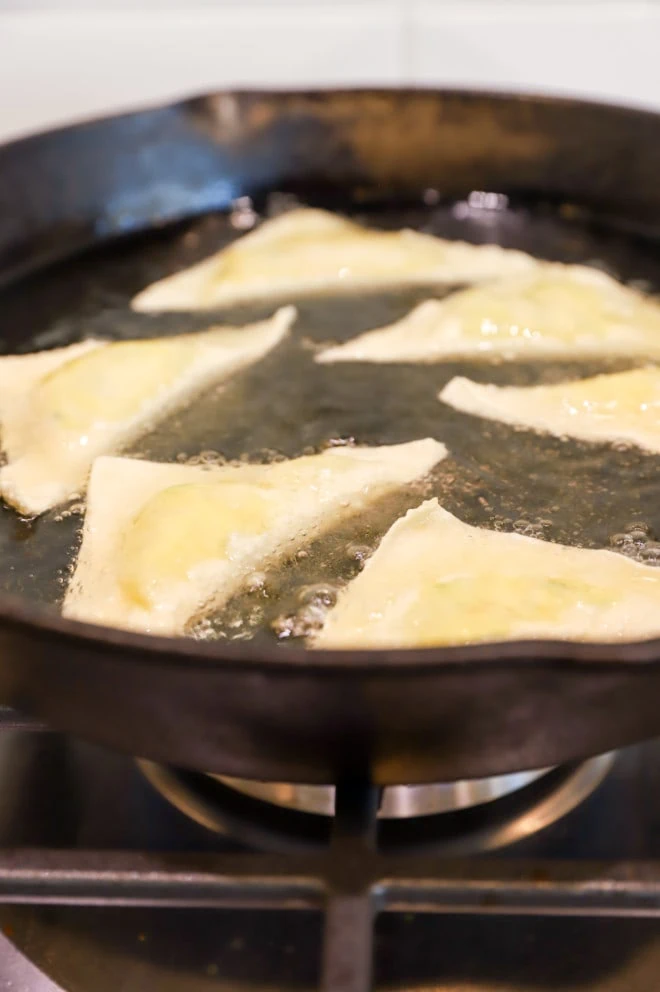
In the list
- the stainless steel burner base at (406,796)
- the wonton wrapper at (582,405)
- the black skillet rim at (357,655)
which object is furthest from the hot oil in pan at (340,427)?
the black skillet rim at (357,655)

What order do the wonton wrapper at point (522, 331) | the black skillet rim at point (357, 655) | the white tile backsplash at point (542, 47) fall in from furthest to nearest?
the white tile backsplash at point (542, 47) < the wonton wrapper at point (522, 331) < the black skillet rim at point (357, 655)

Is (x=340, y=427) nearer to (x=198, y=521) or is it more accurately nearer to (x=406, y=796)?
(x=198, y=521)

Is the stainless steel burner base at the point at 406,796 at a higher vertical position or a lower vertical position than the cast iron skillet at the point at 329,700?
lower

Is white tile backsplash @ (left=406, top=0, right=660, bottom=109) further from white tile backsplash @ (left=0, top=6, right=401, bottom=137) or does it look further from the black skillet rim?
the black skillet rim

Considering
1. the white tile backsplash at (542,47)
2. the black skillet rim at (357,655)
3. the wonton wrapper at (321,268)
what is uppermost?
the white tile backsplash at (542,47)

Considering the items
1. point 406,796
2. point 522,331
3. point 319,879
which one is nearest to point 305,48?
point 522,331

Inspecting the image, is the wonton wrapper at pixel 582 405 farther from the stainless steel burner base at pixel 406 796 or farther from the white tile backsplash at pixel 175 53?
the white tile backsplash at pixel 175 53

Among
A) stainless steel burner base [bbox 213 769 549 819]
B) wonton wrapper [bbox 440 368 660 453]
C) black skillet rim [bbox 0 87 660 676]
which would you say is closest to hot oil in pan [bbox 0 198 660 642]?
wonton wrapper [bbox 440 368 660 453]
